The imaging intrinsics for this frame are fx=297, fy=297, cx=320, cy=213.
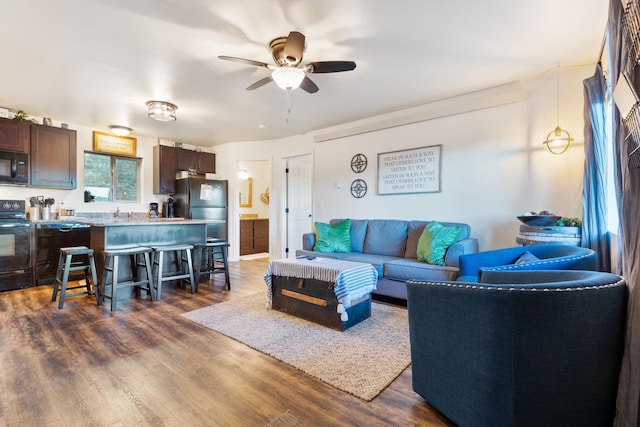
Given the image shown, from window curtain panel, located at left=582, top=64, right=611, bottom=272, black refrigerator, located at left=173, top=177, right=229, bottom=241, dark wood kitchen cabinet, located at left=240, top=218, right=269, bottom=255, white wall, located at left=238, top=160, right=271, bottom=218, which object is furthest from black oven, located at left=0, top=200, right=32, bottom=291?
window curtain panel, located at left=582, top=64, right=611, bottom=272

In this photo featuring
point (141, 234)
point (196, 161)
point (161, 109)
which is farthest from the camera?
point (196, 161)

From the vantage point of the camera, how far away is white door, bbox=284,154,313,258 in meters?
5.88

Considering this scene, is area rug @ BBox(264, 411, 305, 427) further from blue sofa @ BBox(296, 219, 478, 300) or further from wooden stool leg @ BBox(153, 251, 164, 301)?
wooden stool leg @ BBox(153, 251, 164, 301)

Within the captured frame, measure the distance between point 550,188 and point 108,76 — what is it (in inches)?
189

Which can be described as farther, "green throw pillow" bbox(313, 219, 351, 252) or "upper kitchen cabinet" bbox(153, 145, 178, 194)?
"upper kitchen cabinet" bbox(153, 145, 178, 194)

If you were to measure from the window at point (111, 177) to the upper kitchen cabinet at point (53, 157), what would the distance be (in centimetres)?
42

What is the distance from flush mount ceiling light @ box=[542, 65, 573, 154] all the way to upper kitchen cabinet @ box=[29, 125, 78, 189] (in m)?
6.43

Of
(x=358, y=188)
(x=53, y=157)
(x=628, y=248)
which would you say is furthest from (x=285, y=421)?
(x=53, y=157)

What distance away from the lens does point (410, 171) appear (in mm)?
4141

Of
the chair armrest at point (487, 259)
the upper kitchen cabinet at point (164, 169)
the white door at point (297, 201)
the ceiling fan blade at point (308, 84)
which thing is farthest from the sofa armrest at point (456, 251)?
the upper kitchen cabinet at point (164, 169)

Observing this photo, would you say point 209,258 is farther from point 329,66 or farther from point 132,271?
point 329,66

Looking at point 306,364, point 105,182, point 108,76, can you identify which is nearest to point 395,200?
point 306,364

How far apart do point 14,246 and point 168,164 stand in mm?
2598

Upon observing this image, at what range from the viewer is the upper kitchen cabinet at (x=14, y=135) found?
3.99 meters
